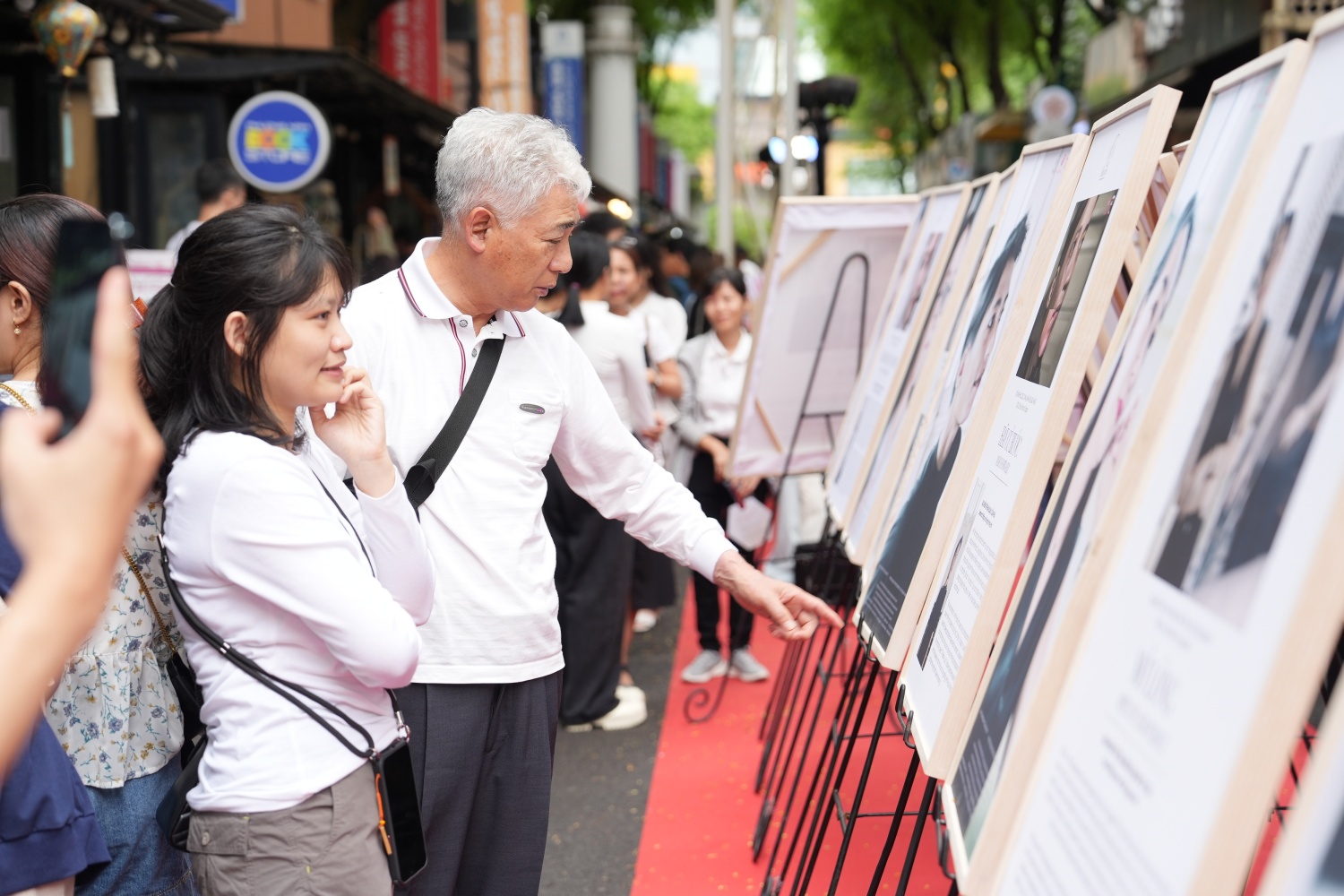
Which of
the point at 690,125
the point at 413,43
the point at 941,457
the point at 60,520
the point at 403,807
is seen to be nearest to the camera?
the point at 60,520

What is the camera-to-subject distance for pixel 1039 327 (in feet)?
7.32

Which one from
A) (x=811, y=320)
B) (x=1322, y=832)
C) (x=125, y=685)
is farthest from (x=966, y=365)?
(x=811, y=320)

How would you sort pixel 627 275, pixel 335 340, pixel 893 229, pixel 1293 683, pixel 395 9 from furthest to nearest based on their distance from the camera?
pixel 395 9
pixel 627 275
pixel 893 229
pixel 335 340
pixel 1293 683

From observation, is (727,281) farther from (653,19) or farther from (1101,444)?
(653,19)

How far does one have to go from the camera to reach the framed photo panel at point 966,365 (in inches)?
95.0

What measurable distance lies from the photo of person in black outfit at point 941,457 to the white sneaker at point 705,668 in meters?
3.79

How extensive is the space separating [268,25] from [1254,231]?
1278cm

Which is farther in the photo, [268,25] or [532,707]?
[268,25]

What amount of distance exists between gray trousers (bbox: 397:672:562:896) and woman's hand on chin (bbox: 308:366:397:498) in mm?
628

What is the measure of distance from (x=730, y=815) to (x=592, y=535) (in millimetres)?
1421

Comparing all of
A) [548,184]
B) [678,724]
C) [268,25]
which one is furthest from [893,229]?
[268,25]

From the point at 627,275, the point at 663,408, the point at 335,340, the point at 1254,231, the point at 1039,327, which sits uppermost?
the point at 1254,231

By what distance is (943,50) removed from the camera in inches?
1258

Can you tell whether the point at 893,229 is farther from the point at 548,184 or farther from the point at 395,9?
the point at 395,9
